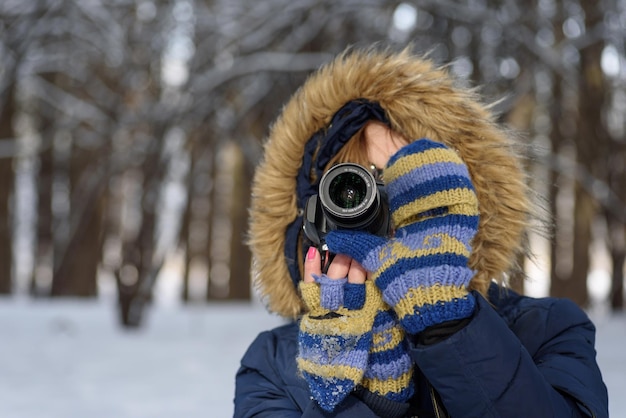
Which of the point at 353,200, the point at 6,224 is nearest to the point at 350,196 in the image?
the point at 353,200

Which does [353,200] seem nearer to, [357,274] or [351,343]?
[357,274]

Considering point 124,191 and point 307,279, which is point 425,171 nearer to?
point 307,279

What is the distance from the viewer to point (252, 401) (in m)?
1.07

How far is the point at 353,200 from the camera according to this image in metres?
0.99

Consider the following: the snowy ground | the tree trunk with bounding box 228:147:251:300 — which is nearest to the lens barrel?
the snowy ground

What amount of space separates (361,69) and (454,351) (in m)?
0.62

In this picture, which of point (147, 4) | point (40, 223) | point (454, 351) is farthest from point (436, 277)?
point (40, 223)

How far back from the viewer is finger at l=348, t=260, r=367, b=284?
971 millimetres

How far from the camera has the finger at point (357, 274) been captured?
97 cm

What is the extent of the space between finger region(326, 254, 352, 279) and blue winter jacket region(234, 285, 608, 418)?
17 cm

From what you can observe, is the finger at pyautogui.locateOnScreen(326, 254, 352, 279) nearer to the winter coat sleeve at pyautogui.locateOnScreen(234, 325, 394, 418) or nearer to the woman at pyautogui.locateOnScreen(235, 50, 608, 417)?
the woman at pyautogui.locateOnScreen(235, 50, 608, 417)

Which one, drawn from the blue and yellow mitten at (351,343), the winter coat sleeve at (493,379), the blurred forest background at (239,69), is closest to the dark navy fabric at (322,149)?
the blue and yellow mitten at (351,343)

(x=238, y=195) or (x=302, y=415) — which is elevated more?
(x=238, y=195)

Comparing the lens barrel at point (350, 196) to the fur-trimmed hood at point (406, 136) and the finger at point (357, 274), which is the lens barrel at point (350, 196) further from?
the fur-trimmed hood at point (406, 136)
